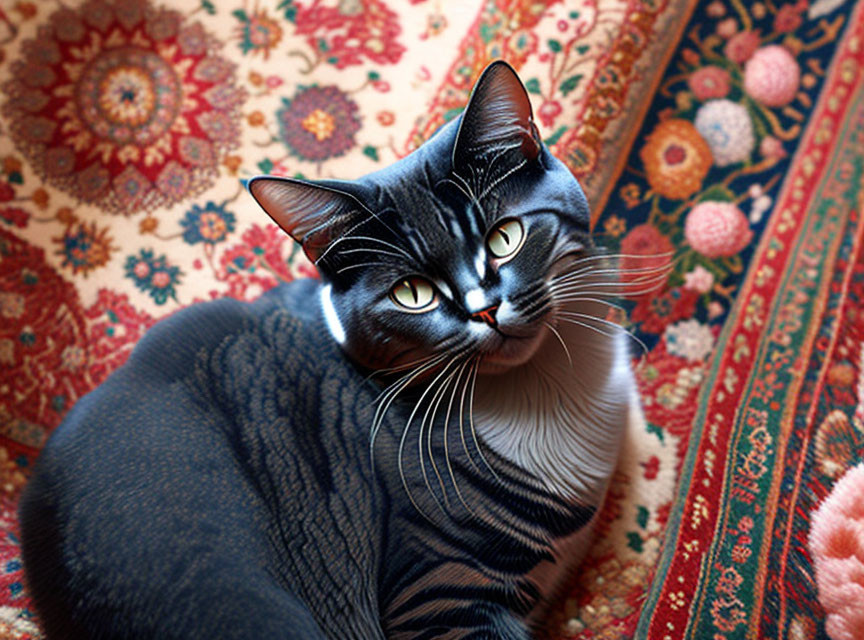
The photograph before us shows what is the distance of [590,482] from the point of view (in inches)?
42.6

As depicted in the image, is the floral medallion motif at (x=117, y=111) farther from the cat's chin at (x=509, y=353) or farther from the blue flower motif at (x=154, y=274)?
the cat's chin at (x=509, y=353)

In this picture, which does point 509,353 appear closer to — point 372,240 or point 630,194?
point 372,240

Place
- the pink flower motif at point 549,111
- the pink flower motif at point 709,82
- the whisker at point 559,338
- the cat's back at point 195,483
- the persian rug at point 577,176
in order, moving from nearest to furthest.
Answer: the cat's back at point 195,483 < the whisker at point 559,338 < the persian rug at point 577,176 < the pink flower motif at point 549,111 < the pink flower motif at point 709,82

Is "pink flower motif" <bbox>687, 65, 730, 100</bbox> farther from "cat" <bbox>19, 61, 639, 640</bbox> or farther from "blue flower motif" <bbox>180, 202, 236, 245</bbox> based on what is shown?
"blue flower motif" <bbox>180, 202, 236, 245</bbox>

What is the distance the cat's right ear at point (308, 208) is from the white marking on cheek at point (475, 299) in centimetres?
17

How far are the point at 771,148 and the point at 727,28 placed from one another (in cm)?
26

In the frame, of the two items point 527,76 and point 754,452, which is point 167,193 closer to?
point 527,76

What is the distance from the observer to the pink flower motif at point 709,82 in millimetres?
1418

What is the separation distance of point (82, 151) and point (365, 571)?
1036mm

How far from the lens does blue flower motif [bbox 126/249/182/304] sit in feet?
4.70

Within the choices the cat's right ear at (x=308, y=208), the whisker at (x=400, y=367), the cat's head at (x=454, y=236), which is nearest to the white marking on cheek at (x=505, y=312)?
the cat's head at (x=454, y=236)

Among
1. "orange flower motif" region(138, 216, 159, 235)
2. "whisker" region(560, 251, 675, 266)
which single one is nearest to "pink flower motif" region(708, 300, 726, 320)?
"whisker" region(560, 251, 675, 266)

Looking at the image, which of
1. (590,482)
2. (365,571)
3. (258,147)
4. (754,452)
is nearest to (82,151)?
(258,147)

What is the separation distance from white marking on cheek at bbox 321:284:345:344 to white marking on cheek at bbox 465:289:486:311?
7.7 inches
